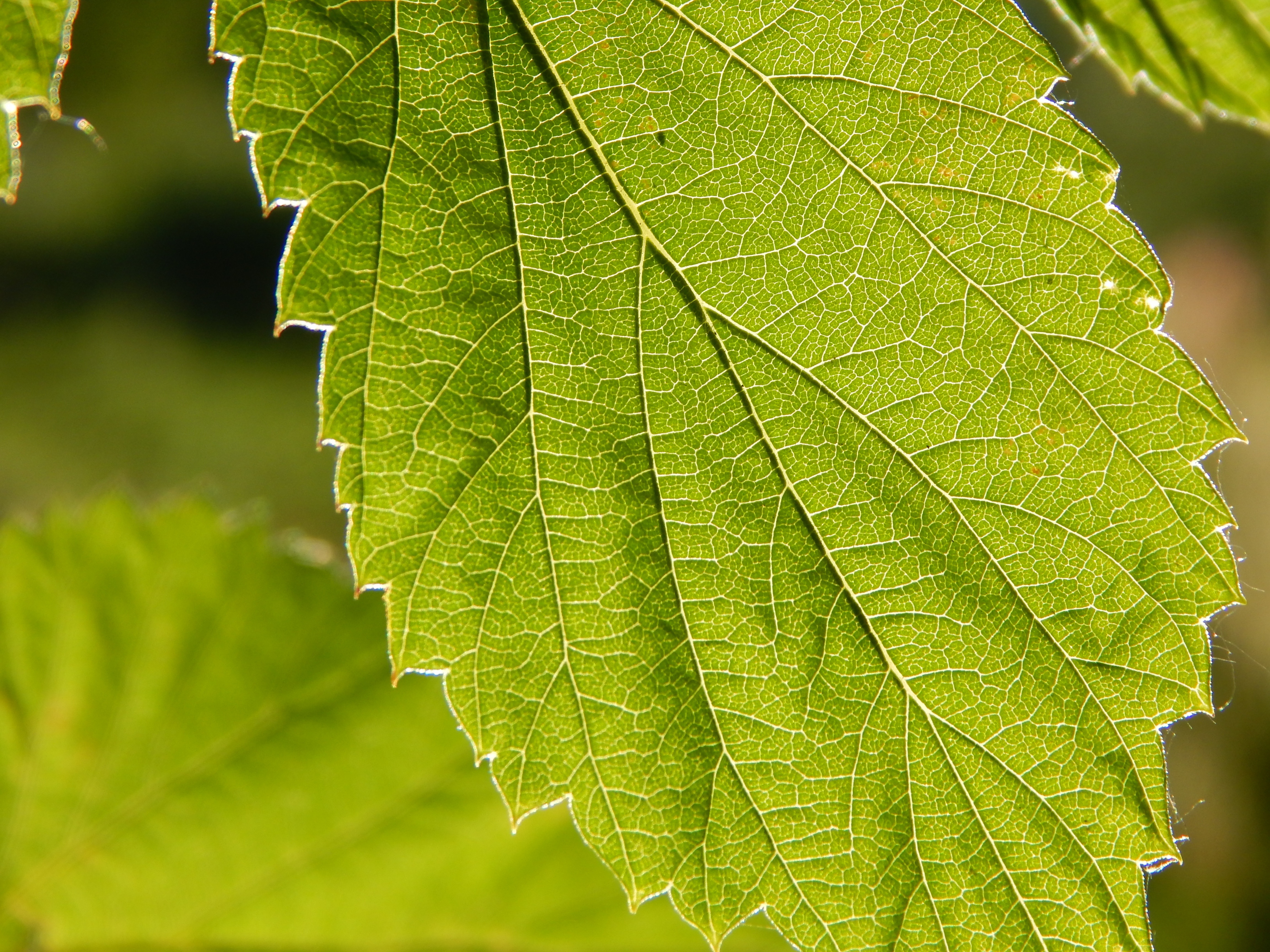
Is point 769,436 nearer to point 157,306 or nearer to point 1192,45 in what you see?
point 1192,45

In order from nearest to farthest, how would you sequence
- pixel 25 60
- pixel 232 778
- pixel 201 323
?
pixel 25 60, pixel 232 778, pixel 201 323

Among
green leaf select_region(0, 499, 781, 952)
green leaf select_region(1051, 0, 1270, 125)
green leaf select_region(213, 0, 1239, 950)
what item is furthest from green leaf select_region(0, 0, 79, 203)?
green leaf select_region(0, 499, 781, 952)

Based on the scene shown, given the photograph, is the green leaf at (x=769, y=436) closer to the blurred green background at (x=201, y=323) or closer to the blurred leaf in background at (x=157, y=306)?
the blurred green background at (x=201, y=323)

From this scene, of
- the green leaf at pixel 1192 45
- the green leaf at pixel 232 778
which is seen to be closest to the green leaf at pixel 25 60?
the green leaf at pixel 1192 45

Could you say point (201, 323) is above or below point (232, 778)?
below

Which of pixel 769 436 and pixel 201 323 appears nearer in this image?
pixel 769 436

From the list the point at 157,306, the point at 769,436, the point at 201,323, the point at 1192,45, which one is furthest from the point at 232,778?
the point at 157,306

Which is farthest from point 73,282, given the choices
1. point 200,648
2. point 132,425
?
point 200,648
